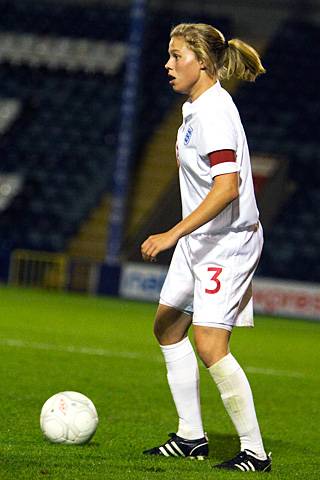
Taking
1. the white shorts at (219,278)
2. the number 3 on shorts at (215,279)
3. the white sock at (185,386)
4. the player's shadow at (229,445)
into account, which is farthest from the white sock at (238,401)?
the player's shadow at (229,445)

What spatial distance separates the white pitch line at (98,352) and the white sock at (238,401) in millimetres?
5727

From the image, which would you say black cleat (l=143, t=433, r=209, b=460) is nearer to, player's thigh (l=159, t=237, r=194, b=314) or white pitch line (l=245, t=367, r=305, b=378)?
player's thigh (l=159, t=237, r=194, b=314)

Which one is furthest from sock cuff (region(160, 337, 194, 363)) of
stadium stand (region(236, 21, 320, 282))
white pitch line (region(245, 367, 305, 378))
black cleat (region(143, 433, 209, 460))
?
stadium stand (region(236, 21, 320, 282))

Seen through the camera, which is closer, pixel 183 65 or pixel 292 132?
pixel 183 65

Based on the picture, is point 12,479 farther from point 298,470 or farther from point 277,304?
point 277,304

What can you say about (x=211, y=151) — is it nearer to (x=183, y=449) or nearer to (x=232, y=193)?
(x=232, y=193)

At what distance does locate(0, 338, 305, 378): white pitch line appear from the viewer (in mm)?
11344

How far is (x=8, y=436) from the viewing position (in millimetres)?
6145

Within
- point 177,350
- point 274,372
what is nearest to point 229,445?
point 177,350

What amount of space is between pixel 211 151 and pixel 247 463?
1.34 meters

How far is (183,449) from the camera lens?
5.81 metres

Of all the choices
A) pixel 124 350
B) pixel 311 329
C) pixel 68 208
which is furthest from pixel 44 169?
pixel 124 350

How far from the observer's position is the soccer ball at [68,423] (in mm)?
5965

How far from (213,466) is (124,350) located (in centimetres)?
693
